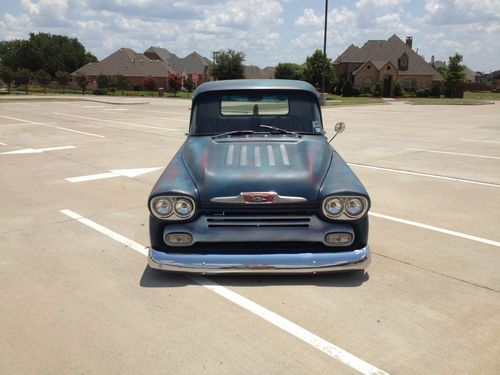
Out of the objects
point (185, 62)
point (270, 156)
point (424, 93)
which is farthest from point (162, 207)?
point (185, 62)

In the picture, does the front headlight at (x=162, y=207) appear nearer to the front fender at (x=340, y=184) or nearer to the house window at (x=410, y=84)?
the front fender at (x=340, y=184)

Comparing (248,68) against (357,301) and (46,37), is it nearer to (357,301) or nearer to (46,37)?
(46,37)

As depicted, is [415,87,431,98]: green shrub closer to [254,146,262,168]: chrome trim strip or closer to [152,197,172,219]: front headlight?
[254,146,262,168]: chrome trim strip

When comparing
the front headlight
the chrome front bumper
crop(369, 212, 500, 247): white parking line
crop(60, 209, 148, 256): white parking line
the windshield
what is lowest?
crop(60, 209, 148, 256): white parking line

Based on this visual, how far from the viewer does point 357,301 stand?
3.79 metres

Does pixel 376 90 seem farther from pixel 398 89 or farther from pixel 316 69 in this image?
pixel 316 69

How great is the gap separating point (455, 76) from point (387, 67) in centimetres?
894

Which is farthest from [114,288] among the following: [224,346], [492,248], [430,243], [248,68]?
[248,68]

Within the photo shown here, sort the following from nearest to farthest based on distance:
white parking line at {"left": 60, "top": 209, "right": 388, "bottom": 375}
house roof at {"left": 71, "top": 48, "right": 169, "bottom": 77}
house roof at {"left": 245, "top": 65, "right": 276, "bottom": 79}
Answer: white parking line at {"left": 60, "top": 209, "right": 388, "bottom": 375} < house roof at {"left": 71, "top": 48, "right": 169, "bottom": 77} < house roof at {"left": 245, "top": 65, "right": 276, "bottom": 79}

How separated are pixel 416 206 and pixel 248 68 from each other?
104 m

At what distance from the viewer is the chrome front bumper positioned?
3.79m

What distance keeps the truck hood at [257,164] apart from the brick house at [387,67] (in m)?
61.9

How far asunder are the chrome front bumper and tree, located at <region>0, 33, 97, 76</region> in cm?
10207

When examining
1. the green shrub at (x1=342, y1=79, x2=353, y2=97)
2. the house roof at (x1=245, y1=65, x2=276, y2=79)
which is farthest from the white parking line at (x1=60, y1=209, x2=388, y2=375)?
the house roof at (x1=245, y1=65, x2=276, y2=79)
